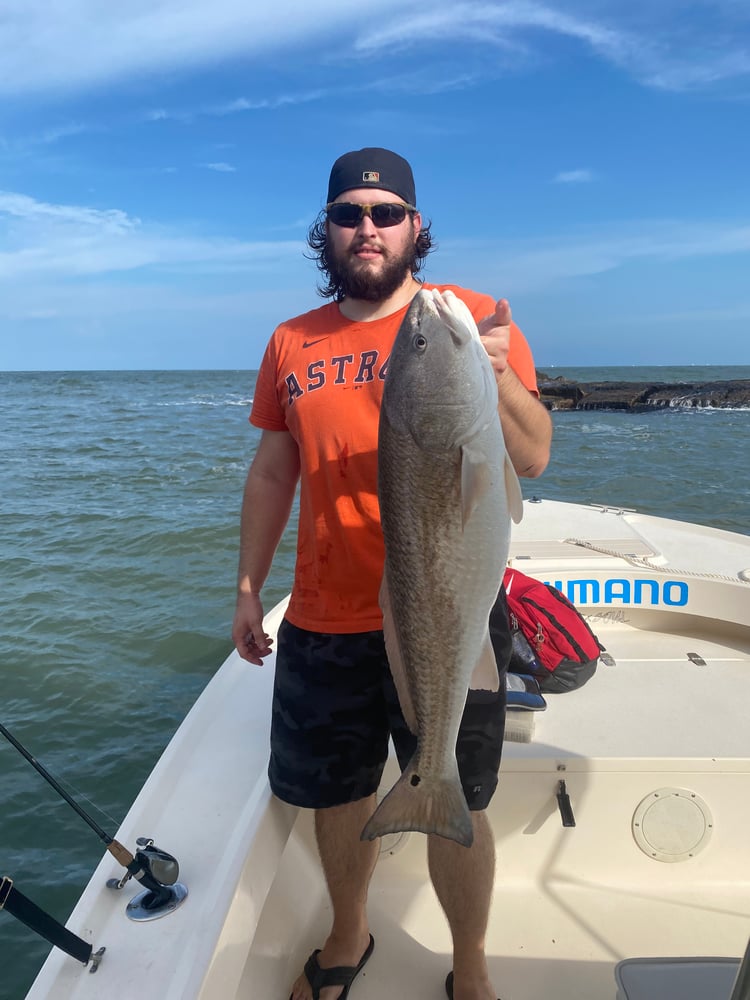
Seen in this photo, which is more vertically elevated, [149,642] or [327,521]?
[327,521]

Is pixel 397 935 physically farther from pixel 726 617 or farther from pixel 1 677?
pixel 1 677

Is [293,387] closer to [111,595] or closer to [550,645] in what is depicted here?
[550,645]

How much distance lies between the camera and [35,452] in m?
21.9

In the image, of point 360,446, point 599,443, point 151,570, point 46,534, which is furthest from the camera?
point 599,443

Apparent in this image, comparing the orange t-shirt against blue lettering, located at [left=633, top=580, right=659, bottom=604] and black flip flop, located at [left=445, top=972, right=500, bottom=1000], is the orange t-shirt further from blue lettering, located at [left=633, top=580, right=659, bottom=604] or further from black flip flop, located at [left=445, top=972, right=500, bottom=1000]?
blue lettering, located at [left=633, top=580, right=659, bottom=604]

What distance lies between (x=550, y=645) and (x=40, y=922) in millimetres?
2955

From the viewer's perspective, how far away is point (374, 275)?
8.61ft

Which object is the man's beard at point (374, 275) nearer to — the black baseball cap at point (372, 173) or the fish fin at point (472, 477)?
the black baseball cap at point (372, 173)

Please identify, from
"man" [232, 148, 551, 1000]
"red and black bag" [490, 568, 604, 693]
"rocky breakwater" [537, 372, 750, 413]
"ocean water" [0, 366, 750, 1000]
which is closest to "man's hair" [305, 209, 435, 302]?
"man" [232, 148, 551, 1000]

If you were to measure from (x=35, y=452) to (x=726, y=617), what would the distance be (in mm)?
21242

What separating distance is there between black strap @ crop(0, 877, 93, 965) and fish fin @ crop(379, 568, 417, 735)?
3.62 ft

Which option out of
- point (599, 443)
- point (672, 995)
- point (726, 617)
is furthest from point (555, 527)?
point (599, 443)

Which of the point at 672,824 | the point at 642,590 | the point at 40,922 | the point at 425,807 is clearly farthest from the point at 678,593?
the point at 40,922

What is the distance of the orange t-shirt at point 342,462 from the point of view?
101 inches
